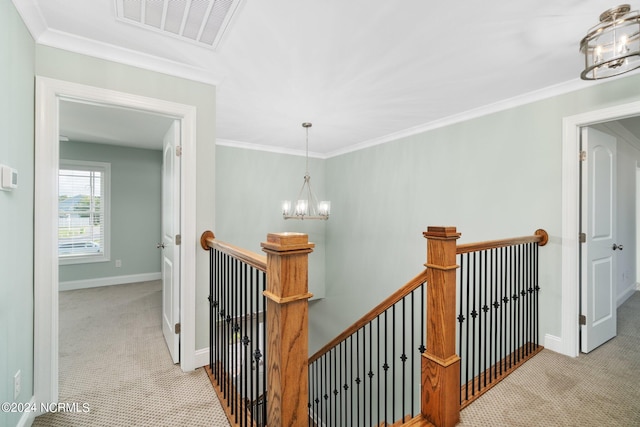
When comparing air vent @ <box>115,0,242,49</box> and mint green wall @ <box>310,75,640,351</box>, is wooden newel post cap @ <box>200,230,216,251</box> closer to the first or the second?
air vent @ <box>115,0,242,49</box>

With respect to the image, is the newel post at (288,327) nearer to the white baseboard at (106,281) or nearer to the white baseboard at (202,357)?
the white baseboard at (202,357)

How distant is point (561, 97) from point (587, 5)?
1179mm

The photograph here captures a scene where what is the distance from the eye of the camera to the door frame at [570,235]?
A: 2.47 metres

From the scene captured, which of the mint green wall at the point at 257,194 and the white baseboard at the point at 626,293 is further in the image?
the mint green wall at the point at 257,194

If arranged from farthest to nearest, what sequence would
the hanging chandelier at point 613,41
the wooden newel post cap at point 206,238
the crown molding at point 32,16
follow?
the wooden newel post cap at point 206,238 → the crown molding at point 32,16 → the hanging chandelier at point 613,41

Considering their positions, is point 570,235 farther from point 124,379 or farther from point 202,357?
point 124,379

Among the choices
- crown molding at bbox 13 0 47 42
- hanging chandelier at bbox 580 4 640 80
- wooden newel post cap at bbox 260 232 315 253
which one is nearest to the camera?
wooden newel post cap at bbox 260 232 315 253

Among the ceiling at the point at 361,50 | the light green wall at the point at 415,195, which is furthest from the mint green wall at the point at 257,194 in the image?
the ceiling at the point at 361,50

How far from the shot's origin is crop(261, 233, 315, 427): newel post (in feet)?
3.59

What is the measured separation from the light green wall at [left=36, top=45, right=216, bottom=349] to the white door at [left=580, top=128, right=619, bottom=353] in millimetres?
3167

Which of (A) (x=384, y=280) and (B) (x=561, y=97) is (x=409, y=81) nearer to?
(B) (x=561, y=97)

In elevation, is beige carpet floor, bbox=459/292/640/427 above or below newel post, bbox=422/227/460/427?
below

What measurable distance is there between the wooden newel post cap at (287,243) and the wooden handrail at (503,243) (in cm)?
108

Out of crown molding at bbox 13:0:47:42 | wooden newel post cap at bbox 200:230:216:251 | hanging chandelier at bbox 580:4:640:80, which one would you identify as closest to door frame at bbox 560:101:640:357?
hanging chandelier at bbox 580:4:640:80
